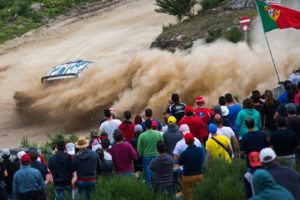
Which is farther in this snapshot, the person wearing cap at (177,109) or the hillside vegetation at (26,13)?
the hillside vegetation at (26,13)

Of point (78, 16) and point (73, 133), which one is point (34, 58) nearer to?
point (78, 16)

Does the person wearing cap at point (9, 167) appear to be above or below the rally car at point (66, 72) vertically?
above

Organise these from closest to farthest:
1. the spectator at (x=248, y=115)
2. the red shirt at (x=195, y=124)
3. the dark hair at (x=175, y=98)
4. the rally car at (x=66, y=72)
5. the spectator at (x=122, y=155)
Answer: the spectator at (x=122, y=155), the spectator at (x=248, y=115), the red shirt at (x=195, y=124), the dark hair at (x=175, y=98), the rally car at (x=66, y=72)

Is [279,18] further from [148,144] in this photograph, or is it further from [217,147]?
[217,147]

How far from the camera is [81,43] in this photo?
3709cm

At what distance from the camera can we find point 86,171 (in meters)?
11.0

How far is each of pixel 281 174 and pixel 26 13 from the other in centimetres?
3646

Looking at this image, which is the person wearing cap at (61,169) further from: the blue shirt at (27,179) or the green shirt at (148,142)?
the green shirt at (148,142)

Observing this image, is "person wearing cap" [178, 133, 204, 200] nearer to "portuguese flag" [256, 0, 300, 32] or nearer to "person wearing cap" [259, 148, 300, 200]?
"person wearing cap" [259, 148, 300, 200]

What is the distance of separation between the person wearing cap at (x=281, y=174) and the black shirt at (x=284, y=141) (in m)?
2.30

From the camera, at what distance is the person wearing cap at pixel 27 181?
1073cm

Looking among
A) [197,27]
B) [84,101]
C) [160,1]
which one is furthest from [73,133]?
[160,1]

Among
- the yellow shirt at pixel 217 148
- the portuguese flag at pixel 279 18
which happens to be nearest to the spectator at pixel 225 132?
the yellow shirt at pixel 217 148

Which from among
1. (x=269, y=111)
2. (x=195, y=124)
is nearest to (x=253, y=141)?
(x=195, y=124)
